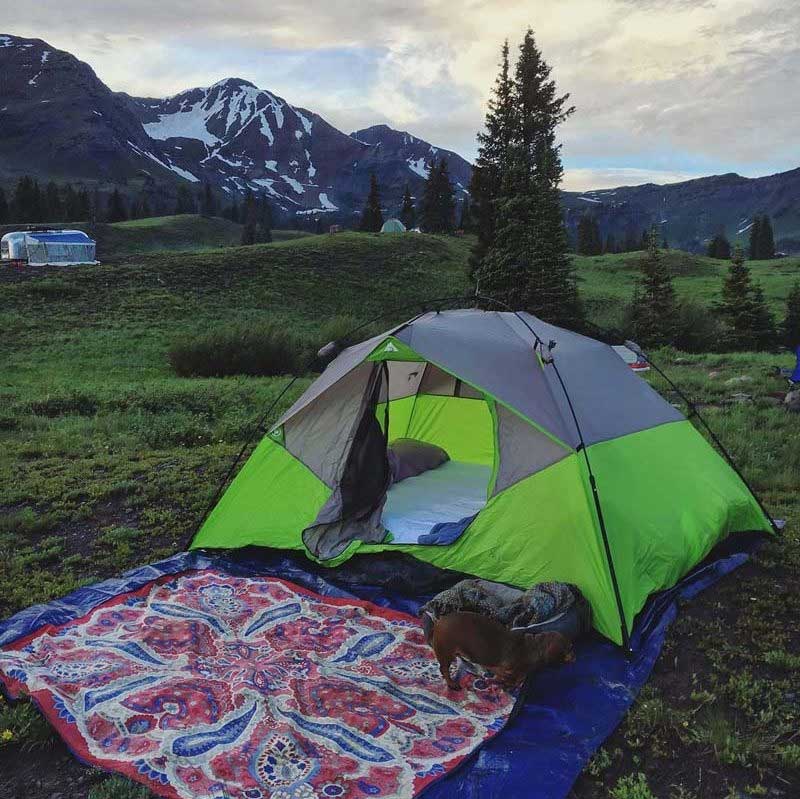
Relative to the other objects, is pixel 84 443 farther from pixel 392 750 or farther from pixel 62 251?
pixel 62 251

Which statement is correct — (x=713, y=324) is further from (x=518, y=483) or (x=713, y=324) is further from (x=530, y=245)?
(x=518, y=483)

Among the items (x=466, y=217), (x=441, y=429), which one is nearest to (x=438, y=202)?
(x=466, y=217)

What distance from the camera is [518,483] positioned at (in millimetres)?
5238

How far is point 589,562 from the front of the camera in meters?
4.67

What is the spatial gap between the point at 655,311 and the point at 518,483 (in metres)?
23.7

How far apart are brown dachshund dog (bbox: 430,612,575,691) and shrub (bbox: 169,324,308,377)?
14.8 metres

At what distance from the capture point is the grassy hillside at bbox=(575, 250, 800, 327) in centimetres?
3684

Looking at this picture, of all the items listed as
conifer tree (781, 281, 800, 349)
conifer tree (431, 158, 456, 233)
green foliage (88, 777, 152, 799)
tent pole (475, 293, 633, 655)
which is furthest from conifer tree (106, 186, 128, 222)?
green foliage (88, 777, 152, 799)

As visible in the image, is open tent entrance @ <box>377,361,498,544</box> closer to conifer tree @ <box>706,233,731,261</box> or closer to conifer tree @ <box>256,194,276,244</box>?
conifer tree @ <box>706,233,731,261</box>

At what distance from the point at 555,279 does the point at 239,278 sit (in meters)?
17.5

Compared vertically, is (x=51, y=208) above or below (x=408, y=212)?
above

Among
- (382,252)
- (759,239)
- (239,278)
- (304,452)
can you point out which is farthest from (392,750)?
(759,239)

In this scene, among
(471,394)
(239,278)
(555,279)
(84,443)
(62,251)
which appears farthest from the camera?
(62,251)

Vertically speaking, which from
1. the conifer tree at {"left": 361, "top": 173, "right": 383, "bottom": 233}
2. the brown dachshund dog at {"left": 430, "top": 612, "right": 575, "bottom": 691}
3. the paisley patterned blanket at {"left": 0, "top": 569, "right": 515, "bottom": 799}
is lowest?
the paisley patterned blanket at {"left": 0, "top": 569, "right": 515, "bottom": 799}
